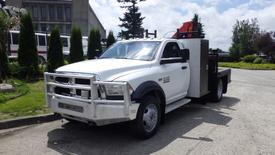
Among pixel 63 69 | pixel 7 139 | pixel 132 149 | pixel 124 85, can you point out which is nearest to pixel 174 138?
pixel 132 149

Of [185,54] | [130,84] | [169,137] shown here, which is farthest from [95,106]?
[185,54]

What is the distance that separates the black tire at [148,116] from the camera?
17.3 ft

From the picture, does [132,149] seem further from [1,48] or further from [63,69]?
[1,48]

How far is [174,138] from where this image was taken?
221 inches

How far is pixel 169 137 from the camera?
223 inches

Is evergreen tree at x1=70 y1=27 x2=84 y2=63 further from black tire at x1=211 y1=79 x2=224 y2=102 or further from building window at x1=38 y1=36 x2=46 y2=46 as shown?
black tire at x1=211 y1=79 x2=224 y2=102

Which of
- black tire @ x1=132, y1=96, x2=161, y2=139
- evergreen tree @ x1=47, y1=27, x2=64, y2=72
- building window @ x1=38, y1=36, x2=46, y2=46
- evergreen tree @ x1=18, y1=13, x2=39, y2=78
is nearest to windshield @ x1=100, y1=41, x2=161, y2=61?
black tire @ x1=132, y1=96, x2=161, y2=139

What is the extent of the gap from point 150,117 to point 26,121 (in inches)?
113

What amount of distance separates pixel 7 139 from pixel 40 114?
131cm

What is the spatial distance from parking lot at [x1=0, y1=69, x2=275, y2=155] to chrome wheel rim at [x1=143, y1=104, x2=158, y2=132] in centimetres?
23

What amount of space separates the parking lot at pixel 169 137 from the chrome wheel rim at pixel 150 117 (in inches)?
9.1

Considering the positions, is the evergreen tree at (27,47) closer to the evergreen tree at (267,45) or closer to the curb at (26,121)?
the curb at (26,121)

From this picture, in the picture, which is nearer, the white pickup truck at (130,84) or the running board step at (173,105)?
the white pickup truck at (130,84)

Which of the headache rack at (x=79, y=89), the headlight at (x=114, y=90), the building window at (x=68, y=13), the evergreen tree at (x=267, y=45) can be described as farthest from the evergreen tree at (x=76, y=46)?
the building window at (x=68, y=13)
